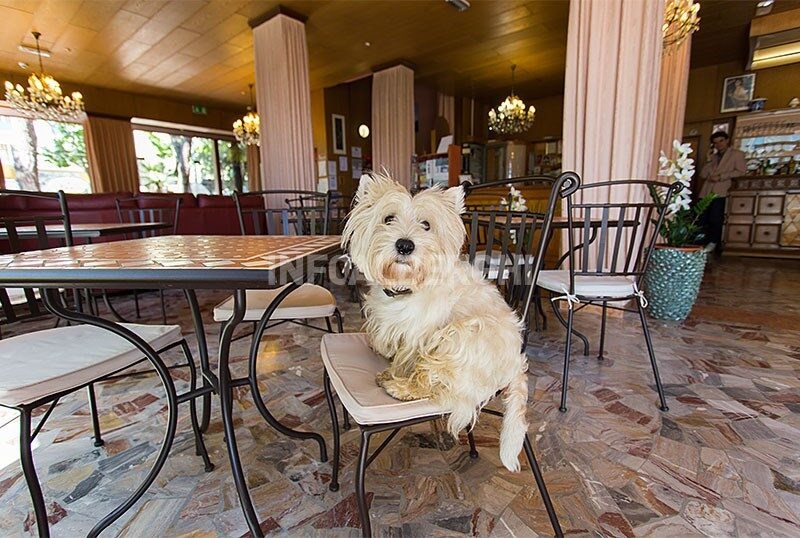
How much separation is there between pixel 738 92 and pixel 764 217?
2.42 m

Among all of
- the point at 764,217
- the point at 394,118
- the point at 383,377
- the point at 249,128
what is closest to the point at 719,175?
the point at 764,217

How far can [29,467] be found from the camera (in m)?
0.92

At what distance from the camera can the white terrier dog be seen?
2.70 ft

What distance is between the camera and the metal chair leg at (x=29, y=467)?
0.90 m

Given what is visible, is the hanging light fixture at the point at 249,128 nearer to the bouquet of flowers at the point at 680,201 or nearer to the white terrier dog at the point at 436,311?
the bouquet of flowers at the point at 680,201

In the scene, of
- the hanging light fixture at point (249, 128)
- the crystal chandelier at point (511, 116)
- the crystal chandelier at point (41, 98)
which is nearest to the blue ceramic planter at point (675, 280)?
the crystal chandelier at point (511, 116)

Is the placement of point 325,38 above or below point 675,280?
above

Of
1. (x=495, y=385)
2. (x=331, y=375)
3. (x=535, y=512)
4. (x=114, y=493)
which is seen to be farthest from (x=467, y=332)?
(x=114, y=493)

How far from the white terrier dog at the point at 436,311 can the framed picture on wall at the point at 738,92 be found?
851 cm

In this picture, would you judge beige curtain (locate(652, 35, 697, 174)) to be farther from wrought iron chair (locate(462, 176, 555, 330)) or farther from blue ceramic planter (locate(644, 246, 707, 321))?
blue ceramic planter (locate(644, 246, 707, 321))

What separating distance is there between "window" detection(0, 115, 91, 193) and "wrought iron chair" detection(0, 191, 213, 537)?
358 inches

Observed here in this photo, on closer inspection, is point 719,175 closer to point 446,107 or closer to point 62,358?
point 446,107

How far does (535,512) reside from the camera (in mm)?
1102

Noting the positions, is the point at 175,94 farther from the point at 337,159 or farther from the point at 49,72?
the point at 337,159
